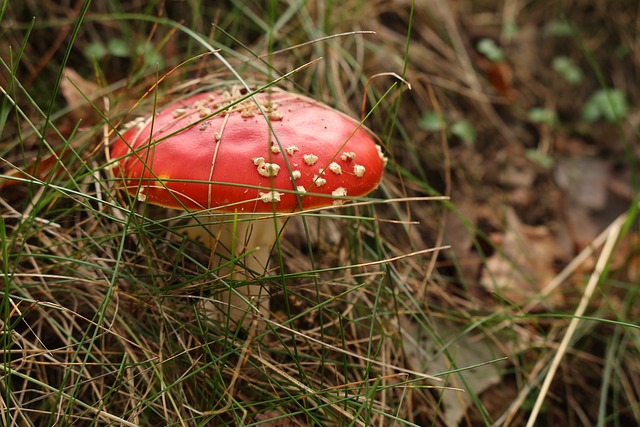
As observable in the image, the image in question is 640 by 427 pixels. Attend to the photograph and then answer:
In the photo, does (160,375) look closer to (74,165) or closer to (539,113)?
(74,165)

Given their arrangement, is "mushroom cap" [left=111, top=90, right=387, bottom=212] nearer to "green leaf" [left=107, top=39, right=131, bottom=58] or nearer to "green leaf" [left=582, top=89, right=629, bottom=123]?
"green leaf" [left=107, top=39, right=131, bottom=58]

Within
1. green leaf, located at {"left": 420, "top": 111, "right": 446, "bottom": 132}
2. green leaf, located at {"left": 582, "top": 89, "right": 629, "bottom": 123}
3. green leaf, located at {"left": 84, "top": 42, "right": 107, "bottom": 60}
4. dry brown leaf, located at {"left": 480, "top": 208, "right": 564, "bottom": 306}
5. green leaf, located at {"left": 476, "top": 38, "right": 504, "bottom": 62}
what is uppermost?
green leaf, located at {"left": 84, "top": 42, "right": 107, "bottom": 60}

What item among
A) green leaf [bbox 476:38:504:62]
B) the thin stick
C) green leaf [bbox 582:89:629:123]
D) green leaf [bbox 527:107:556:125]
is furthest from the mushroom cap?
green leaf [bbox 582:89:629:123]

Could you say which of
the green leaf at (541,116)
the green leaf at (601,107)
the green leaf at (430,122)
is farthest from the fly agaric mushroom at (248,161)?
the green leaf at (601,107)

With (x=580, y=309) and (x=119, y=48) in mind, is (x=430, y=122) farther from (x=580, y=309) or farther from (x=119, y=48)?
(x=119, y=48)

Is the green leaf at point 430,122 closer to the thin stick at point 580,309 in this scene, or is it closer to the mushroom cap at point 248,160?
the thin stick at point 580,309

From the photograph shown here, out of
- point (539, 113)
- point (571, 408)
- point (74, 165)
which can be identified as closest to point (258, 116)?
point (74, 165)
